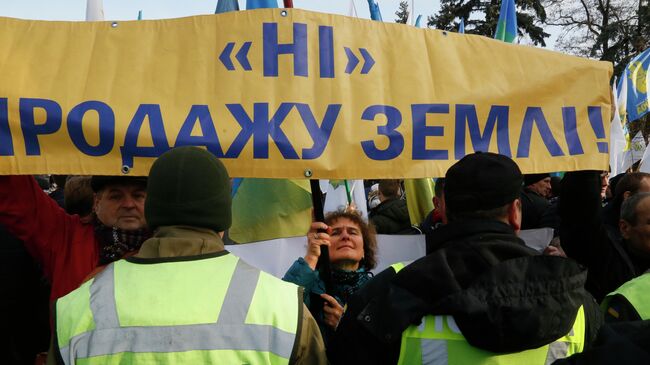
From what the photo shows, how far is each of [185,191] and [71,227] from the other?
115 centimetres

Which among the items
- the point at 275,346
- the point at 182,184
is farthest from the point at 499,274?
the point at 182,184

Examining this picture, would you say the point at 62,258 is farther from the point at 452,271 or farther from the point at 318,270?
the point at 452,271

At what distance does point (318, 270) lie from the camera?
3180 mm

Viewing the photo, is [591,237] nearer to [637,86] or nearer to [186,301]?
[186,301]

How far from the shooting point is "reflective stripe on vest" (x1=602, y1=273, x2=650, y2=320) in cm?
223

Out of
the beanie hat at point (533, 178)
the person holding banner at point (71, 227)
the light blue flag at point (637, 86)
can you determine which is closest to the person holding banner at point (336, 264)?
the person holding banner at point (71, 227)

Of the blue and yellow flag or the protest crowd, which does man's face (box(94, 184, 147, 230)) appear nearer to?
the protest crowd

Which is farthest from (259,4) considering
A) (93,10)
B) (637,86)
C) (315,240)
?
(637,86)

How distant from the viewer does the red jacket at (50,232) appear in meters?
2.68

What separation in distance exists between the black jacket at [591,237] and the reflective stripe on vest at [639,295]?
576mm

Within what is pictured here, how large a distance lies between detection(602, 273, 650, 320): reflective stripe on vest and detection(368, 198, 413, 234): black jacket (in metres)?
3.03

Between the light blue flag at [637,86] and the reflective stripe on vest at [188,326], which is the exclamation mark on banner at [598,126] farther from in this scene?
the light blue flag at [637,86]

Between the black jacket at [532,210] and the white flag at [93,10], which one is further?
the black jacket at [532,210]

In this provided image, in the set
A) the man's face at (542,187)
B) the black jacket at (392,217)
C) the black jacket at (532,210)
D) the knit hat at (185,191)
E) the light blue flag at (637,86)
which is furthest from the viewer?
the light blue flag at (637,86)
